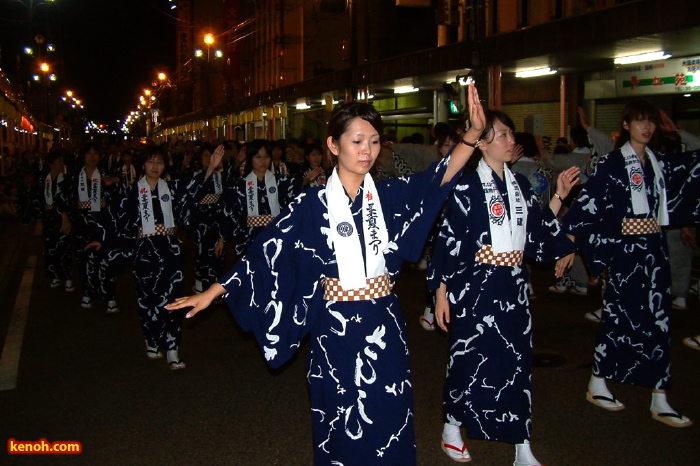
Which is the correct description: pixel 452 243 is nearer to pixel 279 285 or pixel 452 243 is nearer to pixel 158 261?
pixel 279 285

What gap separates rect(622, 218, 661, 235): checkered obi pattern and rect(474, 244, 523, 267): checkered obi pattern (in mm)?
1166

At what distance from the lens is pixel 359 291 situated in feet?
10.6

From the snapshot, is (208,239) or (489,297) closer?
(489,297)

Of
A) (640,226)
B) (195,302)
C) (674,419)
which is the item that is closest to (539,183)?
(640,226)

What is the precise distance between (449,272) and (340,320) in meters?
1.19

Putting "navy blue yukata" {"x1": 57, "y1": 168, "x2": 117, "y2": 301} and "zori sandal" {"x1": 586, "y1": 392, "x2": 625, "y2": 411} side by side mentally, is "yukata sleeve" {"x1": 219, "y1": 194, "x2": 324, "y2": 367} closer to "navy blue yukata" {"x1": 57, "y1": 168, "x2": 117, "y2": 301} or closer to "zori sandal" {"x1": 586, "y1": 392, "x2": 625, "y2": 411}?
"zori sandal" {"x1": 586, "y1": 392, "x2": 625, "y2": 411}

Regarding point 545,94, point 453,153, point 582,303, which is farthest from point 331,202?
point 545,94

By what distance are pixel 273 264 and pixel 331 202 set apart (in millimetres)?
419

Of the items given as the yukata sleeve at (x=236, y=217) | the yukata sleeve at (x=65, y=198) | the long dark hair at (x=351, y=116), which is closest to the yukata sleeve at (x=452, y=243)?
the long dark hair at (x=351, y=116)

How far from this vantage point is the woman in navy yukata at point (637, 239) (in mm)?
4785

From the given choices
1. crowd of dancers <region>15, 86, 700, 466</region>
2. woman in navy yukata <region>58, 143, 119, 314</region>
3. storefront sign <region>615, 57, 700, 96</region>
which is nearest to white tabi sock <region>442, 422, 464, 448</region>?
crowd of dancers <region>15, 86, 700, 466</region>

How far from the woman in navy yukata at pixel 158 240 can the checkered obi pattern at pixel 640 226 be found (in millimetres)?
3664

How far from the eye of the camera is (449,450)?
4.39 meters

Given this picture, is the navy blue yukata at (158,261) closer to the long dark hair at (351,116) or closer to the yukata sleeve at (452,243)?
the yukata sleeve at (452,243)
